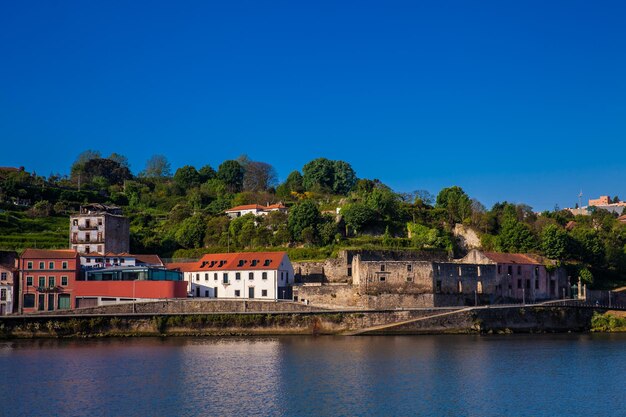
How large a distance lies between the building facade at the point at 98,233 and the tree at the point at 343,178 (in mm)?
35324

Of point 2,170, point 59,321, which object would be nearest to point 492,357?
point 59,321

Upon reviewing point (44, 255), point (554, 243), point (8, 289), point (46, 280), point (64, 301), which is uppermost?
point (554, 243)

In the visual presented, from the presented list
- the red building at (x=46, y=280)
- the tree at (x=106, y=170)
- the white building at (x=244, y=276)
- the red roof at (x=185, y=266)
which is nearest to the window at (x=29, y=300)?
the red building at (x=46, y=280)

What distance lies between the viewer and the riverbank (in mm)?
53906

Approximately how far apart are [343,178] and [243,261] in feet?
130

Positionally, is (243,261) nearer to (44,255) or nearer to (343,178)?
(44,255)

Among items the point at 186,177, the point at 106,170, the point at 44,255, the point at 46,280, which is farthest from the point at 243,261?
the point at 106,170

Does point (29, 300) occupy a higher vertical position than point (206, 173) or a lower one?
lower

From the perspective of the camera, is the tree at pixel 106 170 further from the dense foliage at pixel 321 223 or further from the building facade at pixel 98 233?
the building facade at pixel 98 233

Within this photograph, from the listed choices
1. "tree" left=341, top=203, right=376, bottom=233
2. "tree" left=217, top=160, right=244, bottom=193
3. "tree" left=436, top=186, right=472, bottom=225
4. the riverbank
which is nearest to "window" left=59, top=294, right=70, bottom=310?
the riverbank

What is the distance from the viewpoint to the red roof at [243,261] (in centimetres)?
5925

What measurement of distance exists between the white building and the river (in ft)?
29.3

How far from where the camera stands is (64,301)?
5797cm

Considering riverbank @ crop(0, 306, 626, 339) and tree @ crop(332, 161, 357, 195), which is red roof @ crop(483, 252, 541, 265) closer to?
riverbank @ crop(0, 306, 626, 339)
